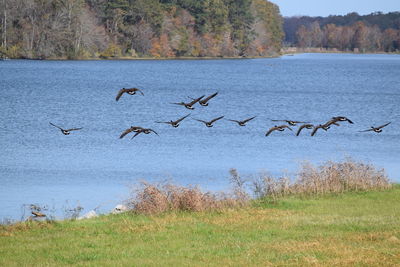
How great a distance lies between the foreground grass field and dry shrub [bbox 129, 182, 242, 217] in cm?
37

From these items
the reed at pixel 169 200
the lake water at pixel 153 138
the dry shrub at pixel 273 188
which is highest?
the reed at pixel 169 200

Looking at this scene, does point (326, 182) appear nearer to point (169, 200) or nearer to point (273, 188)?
point (273, 188)

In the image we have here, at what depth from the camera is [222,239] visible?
1784 centimetres

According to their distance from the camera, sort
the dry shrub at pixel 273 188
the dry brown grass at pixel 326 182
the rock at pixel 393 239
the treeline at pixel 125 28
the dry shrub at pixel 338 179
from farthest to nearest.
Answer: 1. the treeline at pixel 125 28
2. the dry shrub at pixel 338 179
3. the dry brown grass at pixel 326 182
4. the dry shrub at pixel 273 188
5. the rock at pixel 393 239

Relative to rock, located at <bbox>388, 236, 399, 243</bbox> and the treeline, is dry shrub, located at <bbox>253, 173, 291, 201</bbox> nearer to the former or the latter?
rock, located at <bbox>388, 236, 399, 243</bbox>

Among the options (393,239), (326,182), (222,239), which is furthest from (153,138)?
(393,239)

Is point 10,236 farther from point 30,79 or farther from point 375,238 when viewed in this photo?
point 30,79

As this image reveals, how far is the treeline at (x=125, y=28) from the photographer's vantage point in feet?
431

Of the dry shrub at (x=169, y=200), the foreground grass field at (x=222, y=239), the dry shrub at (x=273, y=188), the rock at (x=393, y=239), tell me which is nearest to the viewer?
the foreground grass field at (x=222, y=239)

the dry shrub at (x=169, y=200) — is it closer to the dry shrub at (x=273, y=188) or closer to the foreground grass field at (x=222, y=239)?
the foreground grass field at (x=222, y=239)

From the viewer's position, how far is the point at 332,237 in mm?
17828

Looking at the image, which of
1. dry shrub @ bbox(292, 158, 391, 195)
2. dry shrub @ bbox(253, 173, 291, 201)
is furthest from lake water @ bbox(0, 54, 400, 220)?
dry shrub @ bbox(253, 173, 291, 201)

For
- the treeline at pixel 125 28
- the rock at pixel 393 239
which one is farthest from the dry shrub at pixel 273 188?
the treeline at pixel 125 28

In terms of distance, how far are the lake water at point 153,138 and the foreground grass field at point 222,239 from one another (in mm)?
5850
